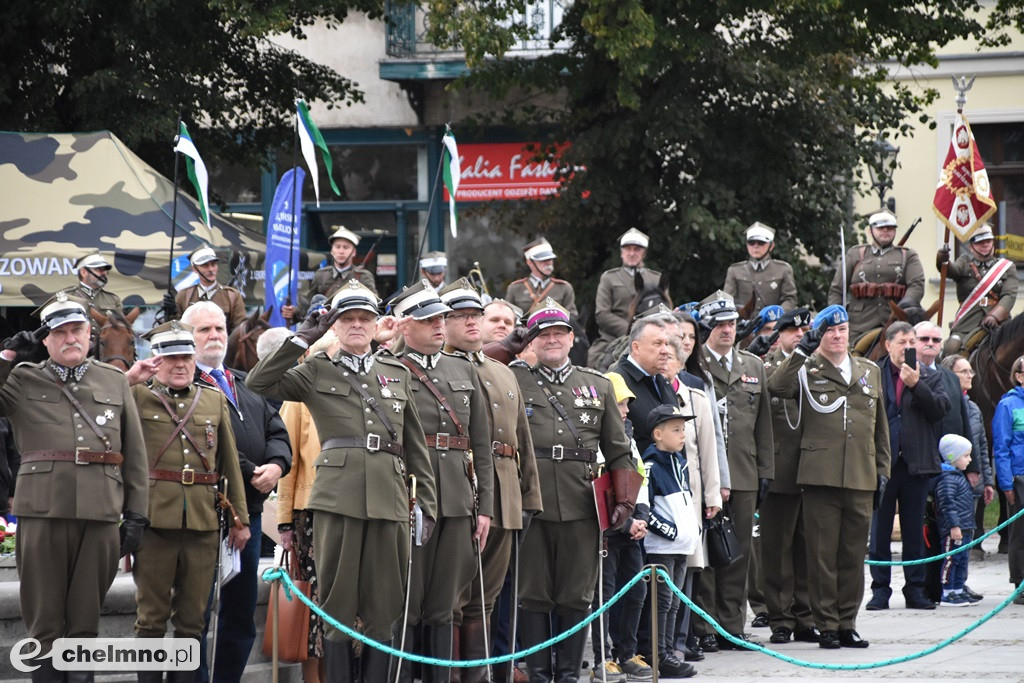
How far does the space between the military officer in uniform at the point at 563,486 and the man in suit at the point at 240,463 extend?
1.43 metres

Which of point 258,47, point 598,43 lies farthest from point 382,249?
point 598,43

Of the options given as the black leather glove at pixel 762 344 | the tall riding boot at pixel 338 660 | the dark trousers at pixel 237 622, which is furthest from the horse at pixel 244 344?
the tall riding boot at pixel 338 660

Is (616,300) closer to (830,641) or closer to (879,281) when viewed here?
(879,281)

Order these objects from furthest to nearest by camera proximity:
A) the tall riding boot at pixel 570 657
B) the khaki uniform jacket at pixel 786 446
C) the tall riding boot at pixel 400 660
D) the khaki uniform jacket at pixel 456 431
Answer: the khaki uniform jacket at pixel 786 446 → the tall riding boot at pixel 570 657 → the khaki uniform jacket at pixel 456 431 → the tall riding boot at pixel 400 660

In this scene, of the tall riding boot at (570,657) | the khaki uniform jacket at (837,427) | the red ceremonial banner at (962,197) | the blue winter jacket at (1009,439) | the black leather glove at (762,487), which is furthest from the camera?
the red ceremonial banner at (962,197)

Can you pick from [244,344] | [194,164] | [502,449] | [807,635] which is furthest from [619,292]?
[502,449]

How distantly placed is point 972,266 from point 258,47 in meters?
10.8

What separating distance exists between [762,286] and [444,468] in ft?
29.7

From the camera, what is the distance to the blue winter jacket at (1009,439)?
44.5 ft

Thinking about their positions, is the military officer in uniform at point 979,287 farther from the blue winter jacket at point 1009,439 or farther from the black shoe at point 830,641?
the black shoe at point 830,641

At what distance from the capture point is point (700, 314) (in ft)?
38.9

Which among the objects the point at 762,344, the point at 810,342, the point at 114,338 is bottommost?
the point at 810,342

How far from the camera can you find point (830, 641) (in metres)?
11.3

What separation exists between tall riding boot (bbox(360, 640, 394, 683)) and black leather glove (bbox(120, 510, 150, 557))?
1.15m
